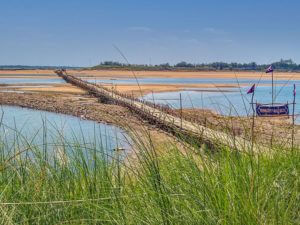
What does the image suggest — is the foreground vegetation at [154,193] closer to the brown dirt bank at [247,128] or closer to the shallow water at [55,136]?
the shallow water at [55,136]

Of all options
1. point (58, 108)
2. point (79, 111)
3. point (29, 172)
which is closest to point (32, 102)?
point (58, 108)

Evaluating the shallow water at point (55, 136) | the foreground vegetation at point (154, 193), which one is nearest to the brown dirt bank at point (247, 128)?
the foreground vegetation at point (154, 193)

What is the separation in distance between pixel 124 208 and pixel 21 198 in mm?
728

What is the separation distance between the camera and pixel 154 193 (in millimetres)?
2809

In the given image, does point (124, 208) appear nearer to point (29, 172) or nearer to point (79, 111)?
point (29, 172)

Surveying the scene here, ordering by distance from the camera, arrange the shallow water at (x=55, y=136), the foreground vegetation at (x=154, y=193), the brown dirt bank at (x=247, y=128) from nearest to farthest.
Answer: the foreground vegetation at (x=154, y=193)
the shallow water at (x=55, y=136)
the brown dirt bank at (x=247, y=128)

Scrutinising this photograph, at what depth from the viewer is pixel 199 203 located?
2.63 m

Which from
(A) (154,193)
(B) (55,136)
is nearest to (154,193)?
(A) (154,193)

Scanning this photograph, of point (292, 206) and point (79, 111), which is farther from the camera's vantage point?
point (79, 111)

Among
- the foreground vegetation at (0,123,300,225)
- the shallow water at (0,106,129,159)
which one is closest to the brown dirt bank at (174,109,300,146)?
the foreground vegetation at (0,123,300,225)

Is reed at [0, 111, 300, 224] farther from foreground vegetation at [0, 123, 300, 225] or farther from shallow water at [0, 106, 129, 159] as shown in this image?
shallow water at [0, 106, 129, 159]

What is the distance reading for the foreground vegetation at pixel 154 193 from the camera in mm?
2576

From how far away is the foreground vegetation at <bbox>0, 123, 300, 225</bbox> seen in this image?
8.45ft

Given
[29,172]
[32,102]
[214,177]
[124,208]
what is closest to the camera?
[124,208]
